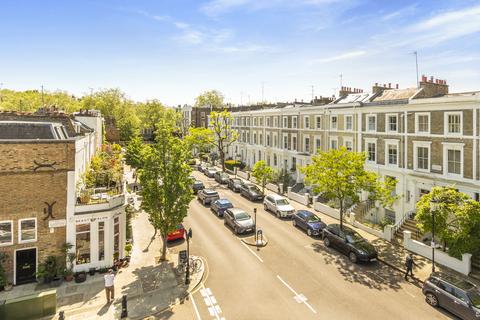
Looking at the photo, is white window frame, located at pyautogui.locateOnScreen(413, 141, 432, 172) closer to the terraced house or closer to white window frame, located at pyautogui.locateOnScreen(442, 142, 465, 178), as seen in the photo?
the terraced house

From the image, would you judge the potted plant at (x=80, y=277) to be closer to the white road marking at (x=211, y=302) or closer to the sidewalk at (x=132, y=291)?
the sidewalk at (x=132, y=291)

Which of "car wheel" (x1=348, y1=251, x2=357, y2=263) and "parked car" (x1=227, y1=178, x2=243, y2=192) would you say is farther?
"parked car" (x1=227, y1=178, x2=243, y2=192)

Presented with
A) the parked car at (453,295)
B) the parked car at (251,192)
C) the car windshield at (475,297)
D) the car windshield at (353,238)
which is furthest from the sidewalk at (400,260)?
the parked car at (251,192)

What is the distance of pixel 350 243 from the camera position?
61.9 ft

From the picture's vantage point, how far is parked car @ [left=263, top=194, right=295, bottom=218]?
26.8 m

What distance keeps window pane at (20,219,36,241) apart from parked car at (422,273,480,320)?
1989 centimetres

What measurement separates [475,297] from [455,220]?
5.05 metres

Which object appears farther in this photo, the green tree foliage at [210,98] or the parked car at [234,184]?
the green tree foliage at [210,98]

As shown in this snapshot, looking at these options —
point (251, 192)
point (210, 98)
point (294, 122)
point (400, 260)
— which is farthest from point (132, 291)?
point (210, 98)

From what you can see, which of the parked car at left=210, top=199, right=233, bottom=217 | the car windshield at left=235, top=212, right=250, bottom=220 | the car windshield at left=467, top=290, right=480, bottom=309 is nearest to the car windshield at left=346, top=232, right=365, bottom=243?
the car windshield at left=467, top=290, right=480, bottom=309

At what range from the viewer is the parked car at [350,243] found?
18031 mm

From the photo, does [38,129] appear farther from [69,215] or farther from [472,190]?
[472,190]

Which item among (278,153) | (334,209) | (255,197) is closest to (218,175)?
(278,153)

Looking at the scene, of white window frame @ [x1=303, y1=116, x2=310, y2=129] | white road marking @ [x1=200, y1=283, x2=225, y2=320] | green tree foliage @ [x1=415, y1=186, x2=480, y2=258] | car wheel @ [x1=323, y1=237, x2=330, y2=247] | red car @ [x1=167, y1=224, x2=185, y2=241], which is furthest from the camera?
white window frame @ [x1=303, y1=116, x2=310, y2=129]
